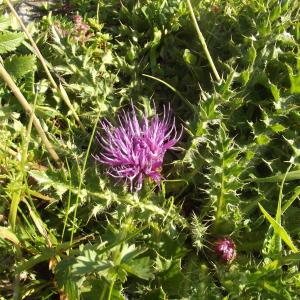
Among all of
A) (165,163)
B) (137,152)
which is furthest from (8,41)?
(165,163)

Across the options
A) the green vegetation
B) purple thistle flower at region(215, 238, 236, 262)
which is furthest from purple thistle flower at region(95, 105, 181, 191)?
purple thistle flower at region(215, 238, 236, 262)

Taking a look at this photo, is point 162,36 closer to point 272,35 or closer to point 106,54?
point 106,54

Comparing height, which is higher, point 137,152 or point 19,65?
point 19,65

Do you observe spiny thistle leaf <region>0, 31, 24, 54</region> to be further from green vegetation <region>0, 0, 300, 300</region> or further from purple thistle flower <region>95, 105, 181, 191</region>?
purple thistle flower <region>95, 105, 181, 191</region>

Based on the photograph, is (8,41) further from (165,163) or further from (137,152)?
(165,163)

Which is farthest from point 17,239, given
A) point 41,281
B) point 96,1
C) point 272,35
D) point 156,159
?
point 96,1

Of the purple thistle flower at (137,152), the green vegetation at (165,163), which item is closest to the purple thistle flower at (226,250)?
the green vegetation at (165,163)
